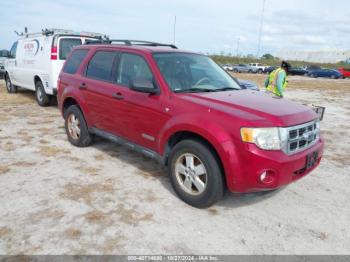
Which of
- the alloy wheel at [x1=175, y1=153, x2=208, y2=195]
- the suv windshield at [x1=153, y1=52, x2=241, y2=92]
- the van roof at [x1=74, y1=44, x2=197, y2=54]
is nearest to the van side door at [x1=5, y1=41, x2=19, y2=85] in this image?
the van roof at [x1=74, y1=44, x2=197, y2=54]

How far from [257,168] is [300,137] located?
0.71 meters

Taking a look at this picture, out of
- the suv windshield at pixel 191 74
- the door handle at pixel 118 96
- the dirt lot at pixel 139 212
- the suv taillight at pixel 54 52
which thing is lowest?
the dirt lot at pixel 139 212

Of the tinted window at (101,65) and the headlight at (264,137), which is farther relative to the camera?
the tinted window at (101,65)

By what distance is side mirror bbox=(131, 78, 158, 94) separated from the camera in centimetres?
396

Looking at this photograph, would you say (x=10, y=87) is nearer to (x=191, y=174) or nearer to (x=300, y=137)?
(x=191, y=174)

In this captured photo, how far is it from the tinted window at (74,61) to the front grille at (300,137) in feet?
12.5

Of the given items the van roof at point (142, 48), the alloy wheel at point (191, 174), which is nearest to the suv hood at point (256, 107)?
the alloy wheel at point (191, 174)

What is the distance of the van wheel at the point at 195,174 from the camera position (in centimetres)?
345

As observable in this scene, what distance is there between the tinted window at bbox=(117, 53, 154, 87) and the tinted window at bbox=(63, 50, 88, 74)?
125cm

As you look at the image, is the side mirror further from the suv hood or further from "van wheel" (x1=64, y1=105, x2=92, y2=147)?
"van wheel" (x1=64, y1=105, x2=92, y2=147)

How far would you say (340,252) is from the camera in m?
3.05

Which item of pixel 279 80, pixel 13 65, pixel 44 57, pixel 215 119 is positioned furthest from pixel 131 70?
pixel 13 65

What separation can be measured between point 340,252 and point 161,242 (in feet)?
5.65

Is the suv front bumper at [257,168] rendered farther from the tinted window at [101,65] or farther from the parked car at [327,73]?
the parked car at [327,73]
